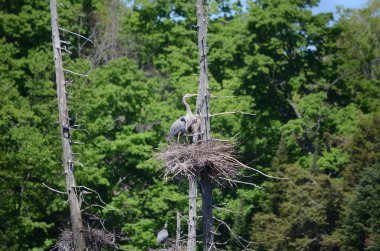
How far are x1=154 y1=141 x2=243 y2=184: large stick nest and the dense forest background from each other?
13.9 metres

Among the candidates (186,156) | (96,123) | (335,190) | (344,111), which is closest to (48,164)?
(96,123)

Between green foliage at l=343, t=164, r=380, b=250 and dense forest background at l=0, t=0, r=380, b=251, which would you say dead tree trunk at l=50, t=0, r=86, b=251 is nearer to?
dense forest background at l=0, t=0, r=380, b=251

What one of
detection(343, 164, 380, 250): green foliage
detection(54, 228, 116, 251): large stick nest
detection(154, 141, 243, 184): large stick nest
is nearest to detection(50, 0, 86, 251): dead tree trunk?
detection(54, 228, 116, 251): large stick nest

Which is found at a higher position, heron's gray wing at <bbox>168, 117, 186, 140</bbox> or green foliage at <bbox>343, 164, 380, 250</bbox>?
heron's gray wing at <bbox>168, 117, 186, 140</bbox>

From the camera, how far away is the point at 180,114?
3672 centimetres

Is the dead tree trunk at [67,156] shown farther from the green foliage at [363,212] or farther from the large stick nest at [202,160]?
the green foliage at [363,212]

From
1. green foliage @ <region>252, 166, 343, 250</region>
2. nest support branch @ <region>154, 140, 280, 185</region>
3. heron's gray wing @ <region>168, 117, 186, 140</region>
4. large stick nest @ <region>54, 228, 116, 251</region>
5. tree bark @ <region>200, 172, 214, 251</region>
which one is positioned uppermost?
heron's gray wing @ <region>168, 117, 186, 140</region>

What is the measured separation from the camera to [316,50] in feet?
128

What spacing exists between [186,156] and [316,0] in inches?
932

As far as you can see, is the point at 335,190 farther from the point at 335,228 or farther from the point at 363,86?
the point at 363,86

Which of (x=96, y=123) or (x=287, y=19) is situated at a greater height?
(x=287, y=19)

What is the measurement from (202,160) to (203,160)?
25 mm

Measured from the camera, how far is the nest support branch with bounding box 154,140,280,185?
650 inches

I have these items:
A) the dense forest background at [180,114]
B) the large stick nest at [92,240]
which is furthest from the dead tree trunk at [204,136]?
the dense forest background at [180,114]
